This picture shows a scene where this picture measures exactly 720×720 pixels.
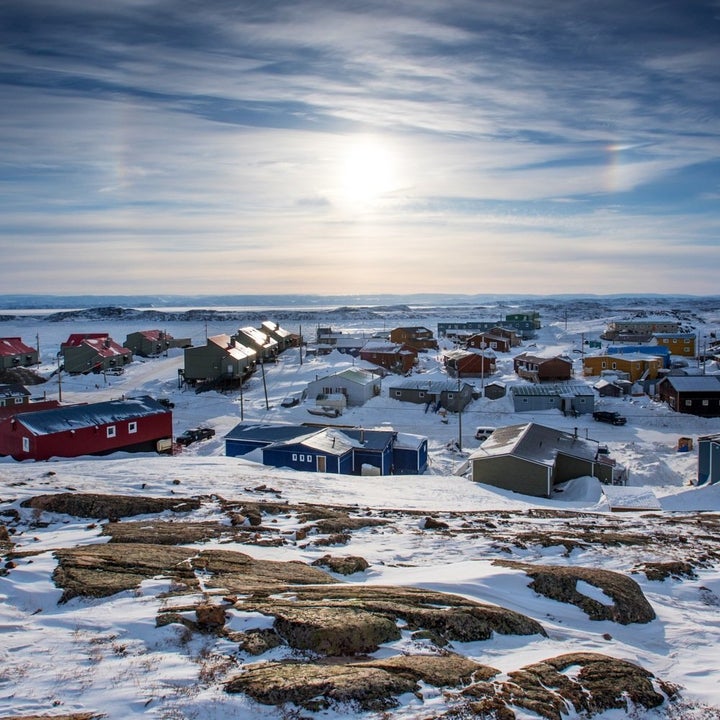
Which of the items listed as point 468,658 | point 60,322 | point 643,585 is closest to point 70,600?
point 468,658

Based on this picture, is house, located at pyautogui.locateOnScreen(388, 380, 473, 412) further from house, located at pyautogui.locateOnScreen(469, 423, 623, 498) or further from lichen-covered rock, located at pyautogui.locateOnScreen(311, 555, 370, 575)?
lichen-covered rock, located at pyautogui.locateOnScreen(311, 555, 370, 575)

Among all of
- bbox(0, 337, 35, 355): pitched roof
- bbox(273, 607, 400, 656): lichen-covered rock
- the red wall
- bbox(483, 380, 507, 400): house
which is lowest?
bbox(483, 380, 507, 400): house

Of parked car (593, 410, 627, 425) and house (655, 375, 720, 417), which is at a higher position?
house (655, 375, 720, 417)

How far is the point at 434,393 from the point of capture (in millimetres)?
49406

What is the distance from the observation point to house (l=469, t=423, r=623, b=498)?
90.1ft

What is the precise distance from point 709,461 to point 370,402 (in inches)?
1097

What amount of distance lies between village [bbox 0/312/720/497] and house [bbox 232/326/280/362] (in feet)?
1.14

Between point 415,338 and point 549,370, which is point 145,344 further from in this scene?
point 549,370

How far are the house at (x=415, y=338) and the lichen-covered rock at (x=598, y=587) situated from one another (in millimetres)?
76662

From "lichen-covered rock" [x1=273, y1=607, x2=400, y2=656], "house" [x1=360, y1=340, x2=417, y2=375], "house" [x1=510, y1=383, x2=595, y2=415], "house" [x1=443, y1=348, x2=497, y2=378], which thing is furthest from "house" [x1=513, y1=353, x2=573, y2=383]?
"lichen-covered rock" [x1=273, y1=607, x2=400, y2=656]

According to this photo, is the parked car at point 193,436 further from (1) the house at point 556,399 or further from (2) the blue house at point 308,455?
(1) the house at point 556,399

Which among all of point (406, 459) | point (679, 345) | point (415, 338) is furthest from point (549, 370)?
point (679, 345)

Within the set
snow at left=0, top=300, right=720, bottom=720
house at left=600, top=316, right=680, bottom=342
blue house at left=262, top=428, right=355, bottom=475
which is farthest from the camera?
house at left=600, top=316, right=680, bottom=342

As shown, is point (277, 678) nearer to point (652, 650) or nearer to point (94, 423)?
point (652, 650)
